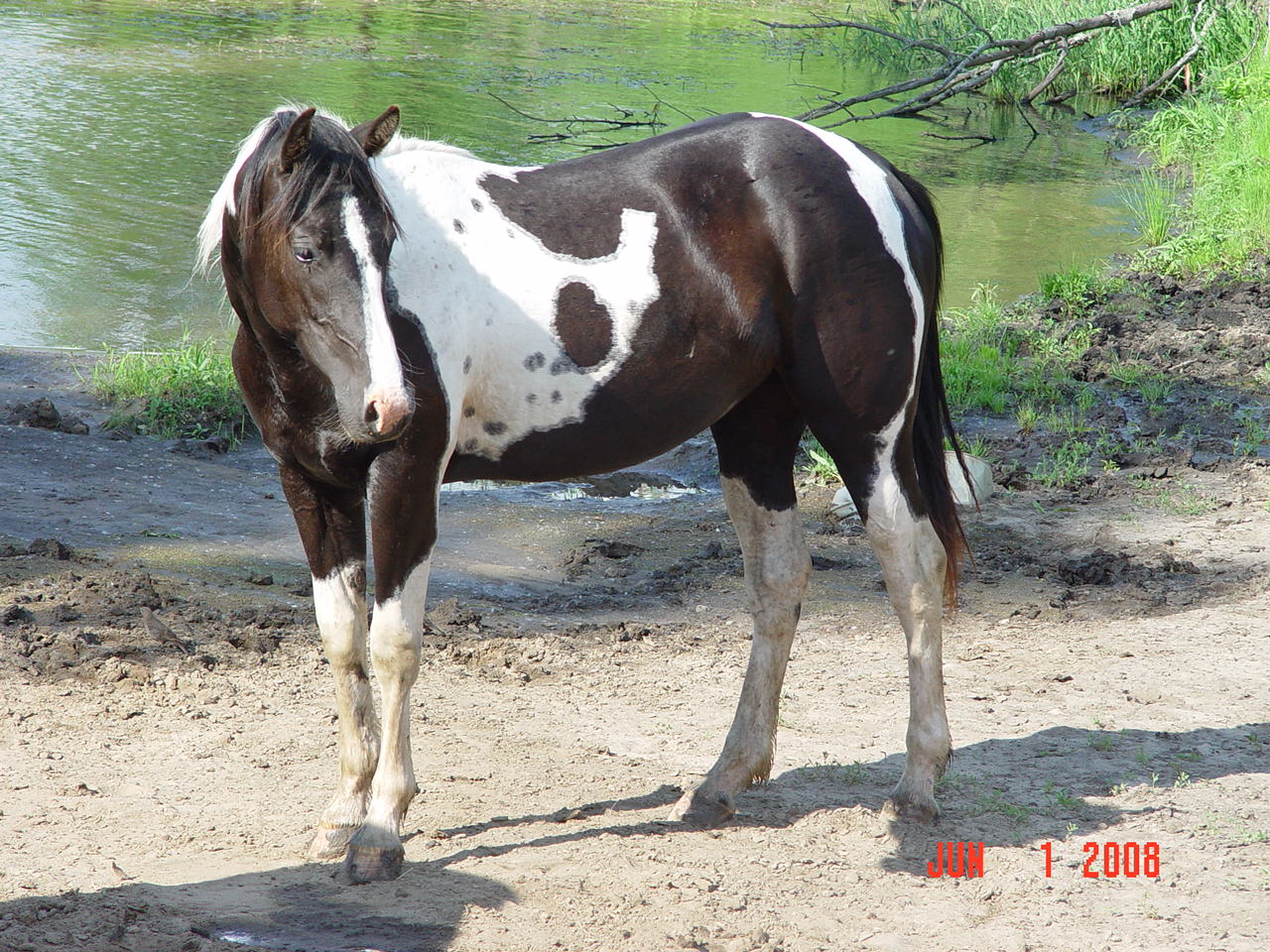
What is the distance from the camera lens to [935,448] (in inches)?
157

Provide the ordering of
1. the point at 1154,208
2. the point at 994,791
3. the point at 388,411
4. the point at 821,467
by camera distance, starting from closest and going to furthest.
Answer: the point at 388,411 → the point at 994,791 → the point at 821,467 → the point at 1154,208

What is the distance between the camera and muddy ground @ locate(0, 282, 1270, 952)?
3172 mm

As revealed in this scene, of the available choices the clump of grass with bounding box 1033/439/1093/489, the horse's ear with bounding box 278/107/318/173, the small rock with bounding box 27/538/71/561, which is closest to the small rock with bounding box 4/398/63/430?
the small rock with bounding box 27/538/71/561

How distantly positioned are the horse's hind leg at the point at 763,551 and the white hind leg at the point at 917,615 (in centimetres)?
30

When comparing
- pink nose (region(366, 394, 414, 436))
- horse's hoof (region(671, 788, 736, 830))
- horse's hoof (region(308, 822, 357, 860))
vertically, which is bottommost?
horse's hoof (region(308, 822, 357, 860))

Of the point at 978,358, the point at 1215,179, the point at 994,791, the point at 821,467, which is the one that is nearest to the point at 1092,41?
the point at 1215,179

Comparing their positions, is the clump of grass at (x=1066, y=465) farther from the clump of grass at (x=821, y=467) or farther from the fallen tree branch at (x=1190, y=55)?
the fallen tree branch at (x=1190, y=55)

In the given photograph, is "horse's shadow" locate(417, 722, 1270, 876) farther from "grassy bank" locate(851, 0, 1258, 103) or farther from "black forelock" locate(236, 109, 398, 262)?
"grassy bank" locate(851, 0, 1258, 103)

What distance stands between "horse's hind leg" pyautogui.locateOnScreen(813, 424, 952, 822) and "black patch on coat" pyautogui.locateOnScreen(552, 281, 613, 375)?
0.71m

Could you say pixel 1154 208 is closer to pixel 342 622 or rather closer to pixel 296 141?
pixel 342 622

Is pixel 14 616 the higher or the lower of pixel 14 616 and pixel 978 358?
the lower
